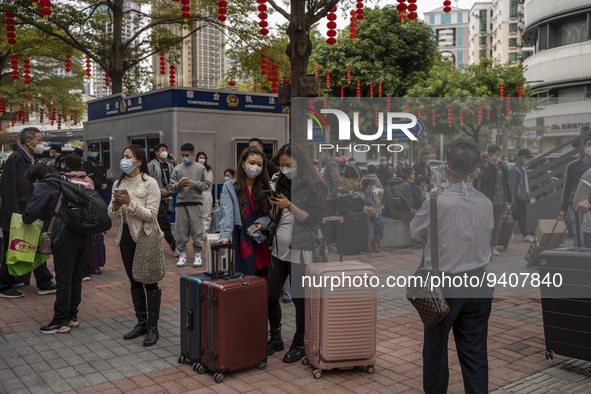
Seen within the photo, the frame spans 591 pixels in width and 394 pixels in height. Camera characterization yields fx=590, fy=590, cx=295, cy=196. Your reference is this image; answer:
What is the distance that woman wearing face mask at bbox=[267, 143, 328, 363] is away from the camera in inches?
178

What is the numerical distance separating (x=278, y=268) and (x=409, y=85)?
32.5m

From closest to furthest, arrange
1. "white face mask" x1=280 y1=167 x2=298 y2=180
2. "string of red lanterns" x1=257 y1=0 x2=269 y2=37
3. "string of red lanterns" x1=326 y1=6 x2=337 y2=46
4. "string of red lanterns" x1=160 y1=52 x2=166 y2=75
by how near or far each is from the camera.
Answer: "white face mask" x1=280 y1=167 x2=298 y2=180 → "string of red lanterns" x1=326 y1=6 x2=337 y2=46 → "string of red lanterns" x1=257 y1=0 x2=269 y2=37 → "string of red lanterns" x1=160 y1=52 x2=166 y2=75

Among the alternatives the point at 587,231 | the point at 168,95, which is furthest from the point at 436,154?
the point at 168,95

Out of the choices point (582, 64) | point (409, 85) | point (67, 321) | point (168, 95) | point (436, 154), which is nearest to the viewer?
point (436, 154)

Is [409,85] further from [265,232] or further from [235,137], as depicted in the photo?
[265,232]

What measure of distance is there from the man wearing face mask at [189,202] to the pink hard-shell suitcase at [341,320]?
467 centimetres

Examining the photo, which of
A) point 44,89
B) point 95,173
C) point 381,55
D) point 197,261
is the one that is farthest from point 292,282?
point 381,55

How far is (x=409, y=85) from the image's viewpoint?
35.8m

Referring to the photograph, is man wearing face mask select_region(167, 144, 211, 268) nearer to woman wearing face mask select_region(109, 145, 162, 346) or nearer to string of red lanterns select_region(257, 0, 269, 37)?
string of red lanterns select_region(257, 0, 269, 37)

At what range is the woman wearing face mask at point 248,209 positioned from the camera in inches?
192

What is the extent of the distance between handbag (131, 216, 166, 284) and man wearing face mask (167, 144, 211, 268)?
11.9 ft

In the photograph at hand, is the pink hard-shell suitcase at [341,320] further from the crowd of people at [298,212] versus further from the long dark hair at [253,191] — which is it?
the long dark hair at [253,191]

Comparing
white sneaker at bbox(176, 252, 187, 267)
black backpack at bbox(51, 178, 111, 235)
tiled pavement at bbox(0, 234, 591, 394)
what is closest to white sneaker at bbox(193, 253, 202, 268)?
white sneaker at bbox(176, 252, 187, 267)

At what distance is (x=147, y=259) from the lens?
16.8 feet
